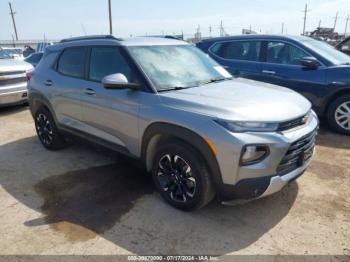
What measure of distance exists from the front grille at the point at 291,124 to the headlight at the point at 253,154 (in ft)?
0.93

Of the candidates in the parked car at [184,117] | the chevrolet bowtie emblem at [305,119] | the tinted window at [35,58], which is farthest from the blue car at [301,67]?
the tinted window at [35,58]

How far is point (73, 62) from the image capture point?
4.58 meters

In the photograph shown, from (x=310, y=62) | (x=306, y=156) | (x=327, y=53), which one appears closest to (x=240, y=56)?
(x=310, y=62)

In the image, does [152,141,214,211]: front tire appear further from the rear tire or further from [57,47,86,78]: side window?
the rear tire

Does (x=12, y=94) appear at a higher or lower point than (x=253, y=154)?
lower

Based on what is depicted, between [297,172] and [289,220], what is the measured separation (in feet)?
1.61

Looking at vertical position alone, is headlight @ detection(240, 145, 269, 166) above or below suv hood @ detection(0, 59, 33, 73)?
below

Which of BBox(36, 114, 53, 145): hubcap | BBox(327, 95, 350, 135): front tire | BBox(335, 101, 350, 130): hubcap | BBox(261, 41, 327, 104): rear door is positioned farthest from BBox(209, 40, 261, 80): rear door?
BBox(36, 114, 53, 145): hubcap

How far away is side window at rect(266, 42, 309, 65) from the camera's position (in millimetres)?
6039

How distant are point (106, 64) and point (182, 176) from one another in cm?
176

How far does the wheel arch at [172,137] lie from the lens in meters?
2.90

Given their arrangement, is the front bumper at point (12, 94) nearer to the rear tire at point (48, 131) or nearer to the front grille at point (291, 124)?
the rear tire at point (48, 131)

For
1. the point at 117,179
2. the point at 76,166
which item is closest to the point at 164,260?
the point at 117,179

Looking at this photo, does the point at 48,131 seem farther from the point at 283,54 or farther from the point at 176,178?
the point at 283,54
